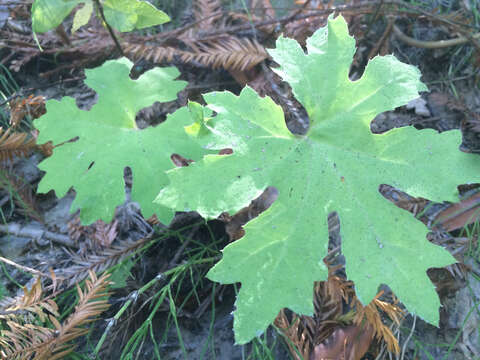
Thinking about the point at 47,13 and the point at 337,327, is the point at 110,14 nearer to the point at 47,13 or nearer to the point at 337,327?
the point at 47,13

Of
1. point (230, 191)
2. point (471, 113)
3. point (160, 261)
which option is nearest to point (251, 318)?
point (230, 191)

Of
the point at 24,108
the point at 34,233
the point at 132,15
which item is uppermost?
the point at 132,15

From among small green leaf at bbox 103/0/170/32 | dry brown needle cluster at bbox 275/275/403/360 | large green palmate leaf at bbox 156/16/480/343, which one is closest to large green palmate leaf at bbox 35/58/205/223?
small green leaf at bbox 103/0/170/32

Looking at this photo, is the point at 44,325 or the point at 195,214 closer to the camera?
the point at 44,325

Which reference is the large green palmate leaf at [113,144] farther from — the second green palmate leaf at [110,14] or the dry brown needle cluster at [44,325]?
the dry brown needle cluster at [44,325]

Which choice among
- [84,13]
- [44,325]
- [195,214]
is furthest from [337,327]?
[84,13]

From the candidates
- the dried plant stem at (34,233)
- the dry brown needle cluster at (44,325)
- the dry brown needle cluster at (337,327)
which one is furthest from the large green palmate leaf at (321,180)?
the dried plant stem at (34,233)

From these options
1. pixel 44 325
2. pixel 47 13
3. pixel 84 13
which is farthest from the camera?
pixel 84 13
